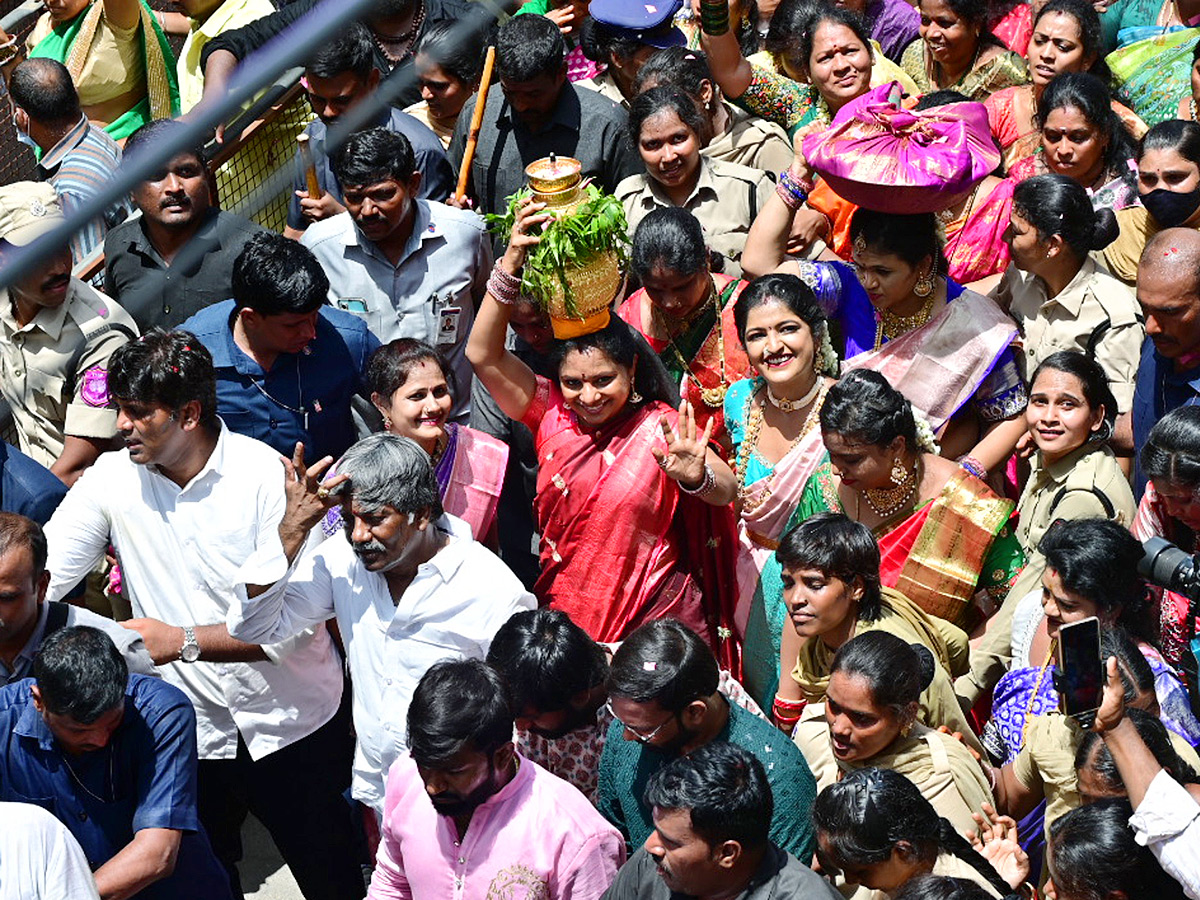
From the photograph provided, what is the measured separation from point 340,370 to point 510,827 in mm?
1882

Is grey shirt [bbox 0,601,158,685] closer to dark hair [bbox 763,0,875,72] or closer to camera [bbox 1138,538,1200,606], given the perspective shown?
camera [bbox 1138,538,1200,606]

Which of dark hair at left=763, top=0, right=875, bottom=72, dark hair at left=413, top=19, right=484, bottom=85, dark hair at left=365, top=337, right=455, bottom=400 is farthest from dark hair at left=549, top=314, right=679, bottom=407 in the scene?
dark hair at left=763, top=0, right=875, bottom=72

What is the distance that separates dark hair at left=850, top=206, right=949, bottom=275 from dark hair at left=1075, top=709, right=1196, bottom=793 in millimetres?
1748

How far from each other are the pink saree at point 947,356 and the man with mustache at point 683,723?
1335mm

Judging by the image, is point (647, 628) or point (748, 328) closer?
point (647, 628)

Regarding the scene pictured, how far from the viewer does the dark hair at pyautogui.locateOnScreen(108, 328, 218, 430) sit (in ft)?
14.9

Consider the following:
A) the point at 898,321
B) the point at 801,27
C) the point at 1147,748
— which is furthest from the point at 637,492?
the point at 801,27

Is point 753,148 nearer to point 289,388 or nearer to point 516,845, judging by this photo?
point 289,388

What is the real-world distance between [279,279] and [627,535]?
4.12 feet

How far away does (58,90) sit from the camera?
651 centimetres

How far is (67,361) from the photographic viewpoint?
5340 mm

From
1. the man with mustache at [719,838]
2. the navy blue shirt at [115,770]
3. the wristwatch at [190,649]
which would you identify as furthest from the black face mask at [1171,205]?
the navy blue shirt at [115,770]

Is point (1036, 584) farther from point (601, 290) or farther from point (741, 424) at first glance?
point (601, 290)

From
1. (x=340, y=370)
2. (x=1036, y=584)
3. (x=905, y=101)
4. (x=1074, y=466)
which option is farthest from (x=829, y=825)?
(x=905, y=101)
